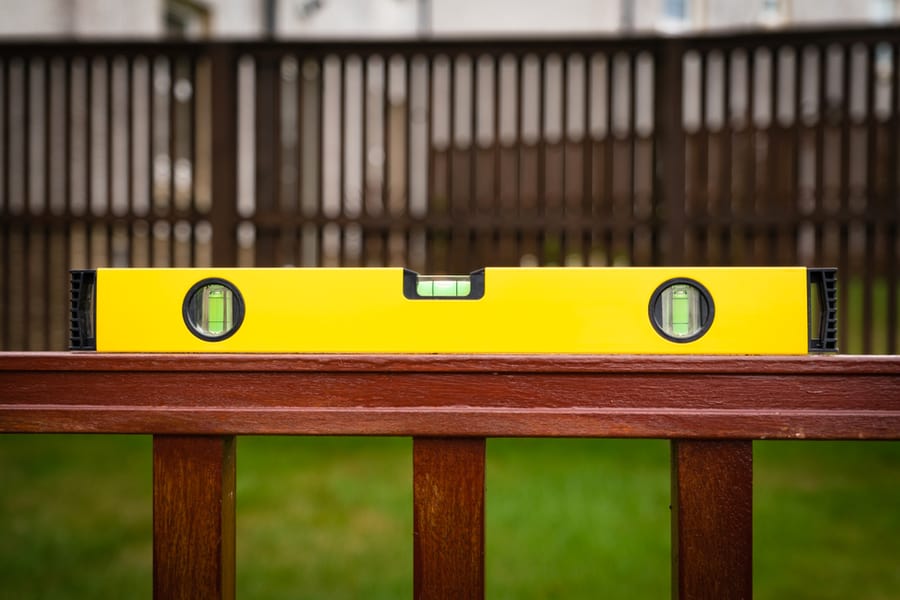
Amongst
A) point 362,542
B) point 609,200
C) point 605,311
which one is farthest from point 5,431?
point 609,200

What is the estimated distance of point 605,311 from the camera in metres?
0.54

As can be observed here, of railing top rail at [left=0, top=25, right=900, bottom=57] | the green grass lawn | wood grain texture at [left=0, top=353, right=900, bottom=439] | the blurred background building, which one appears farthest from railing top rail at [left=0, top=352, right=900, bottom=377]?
the blurred background building

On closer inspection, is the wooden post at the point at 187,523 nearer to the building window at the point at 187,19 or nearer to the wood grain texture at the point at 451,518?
the wood grain texture at the point at 451,518

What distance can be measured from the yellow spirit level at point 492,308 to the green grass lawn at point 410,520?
93cm

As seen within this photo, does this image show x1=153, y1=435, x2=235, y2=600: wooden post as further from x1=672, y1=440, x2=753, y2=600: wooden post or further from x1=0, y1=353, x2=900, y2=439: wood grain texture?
x1=672, y1=440, x2=753, y2=600: wooden post

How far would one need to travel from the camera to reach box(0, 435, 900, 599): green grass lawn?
4.32ft

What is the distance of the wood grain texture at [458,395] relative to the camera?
547mm

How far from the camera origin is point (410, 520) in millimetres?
1624

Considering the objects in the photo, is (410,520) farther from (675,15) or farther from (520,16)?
(675,15)

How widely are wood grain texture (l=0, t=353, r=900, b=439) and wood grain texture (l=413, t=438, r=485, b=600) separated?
0.03 metres

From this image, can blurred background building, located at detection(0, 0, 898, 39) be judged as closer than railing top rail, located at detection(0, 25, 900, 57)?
No

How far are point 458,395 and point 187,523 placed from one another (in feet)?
1.00

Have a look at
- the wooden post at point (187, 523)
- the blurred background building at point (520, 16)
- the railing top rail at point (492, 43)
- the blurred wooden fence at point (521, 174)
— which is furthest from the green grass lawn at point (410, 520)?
the blurred background building at point (520, 16)

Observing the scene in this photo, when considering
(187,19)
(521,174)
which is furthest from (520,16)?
(521,174)
